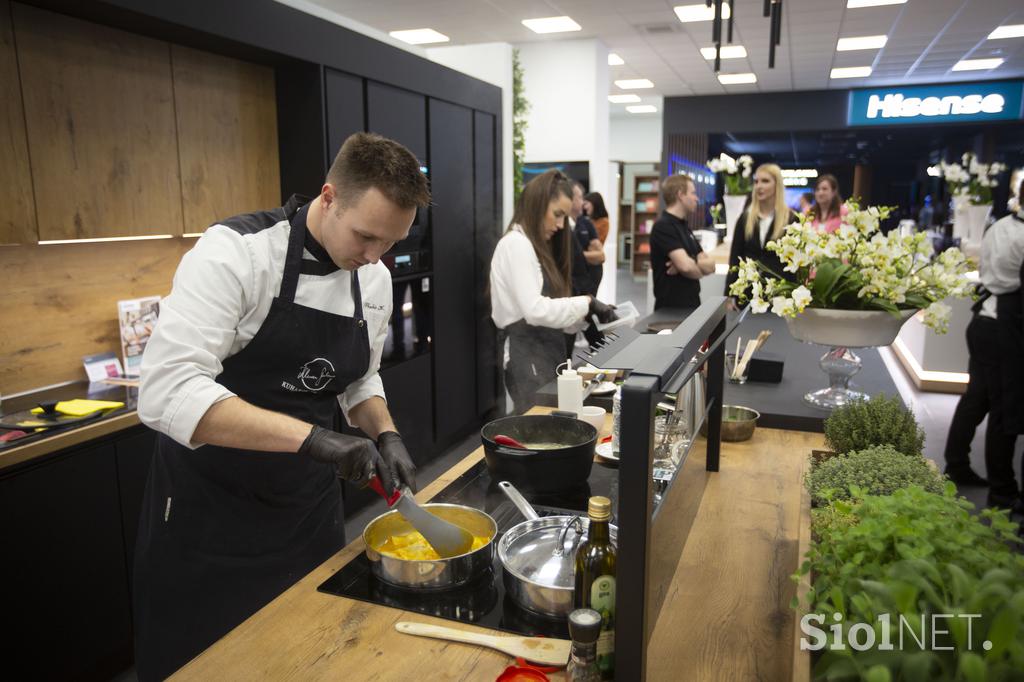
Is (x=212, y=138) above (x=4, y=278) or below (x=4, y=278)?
above

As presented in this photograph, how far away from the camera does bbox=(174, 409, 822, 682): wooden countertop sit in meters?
1.12

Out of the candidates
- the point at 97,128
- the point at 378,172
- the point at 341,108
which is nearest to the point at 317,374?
the point at 378,172

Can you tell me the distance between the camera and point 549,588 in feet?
3.93

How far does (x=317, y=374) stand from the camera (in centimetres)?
178

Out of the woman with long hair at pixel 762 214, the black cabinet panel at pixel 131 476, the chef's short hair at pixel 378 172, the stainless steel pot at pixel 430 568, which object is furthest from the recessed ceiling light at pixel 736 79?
the stainless steel pot at pixel 430 568

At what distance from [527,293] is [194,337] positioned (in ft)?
6.78

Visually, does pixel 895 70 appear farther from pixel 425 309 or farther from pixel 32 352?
pixel 32 352

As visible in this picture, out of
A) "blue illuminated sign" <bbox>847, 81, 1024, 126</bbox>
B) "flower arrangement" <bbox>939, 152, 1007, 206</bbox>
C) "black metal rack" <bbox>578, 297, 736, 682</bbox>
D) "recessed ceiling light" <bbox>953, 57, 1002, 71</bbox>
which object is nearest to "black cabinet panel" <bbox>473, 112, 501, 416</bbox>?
"black metal rack" <bbox>578, 297, 736, 682</bbox>

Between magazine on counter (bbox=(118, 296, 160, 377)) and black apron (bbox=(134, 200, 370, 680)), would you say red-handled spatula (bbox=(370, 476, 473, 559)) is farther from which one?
magazine on counter (bbox=(118, 296, 160, 377))

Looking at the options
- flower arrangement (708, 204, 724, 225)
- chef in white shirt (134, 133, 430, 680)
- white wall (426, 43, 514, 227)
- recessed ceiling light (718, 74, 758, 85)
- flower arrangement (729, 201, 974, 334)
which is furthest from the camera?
recessed ceiling light (718, 74, 758, 85)

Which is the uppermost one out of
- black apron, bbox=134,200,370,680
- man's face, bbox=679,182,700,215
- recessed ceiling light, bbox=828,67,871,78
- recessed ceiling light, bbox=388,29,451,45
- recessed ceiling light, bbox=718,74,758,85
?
recessed ceiling light, bbox=388,29,451,45

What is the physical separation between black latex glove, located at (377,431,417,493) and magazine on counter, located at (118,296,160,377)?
1.80 metres

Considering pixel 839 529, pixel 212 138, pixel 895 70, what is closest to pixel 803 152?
pixel 895 70

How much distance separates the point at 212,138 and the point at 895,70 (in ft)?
31.0
